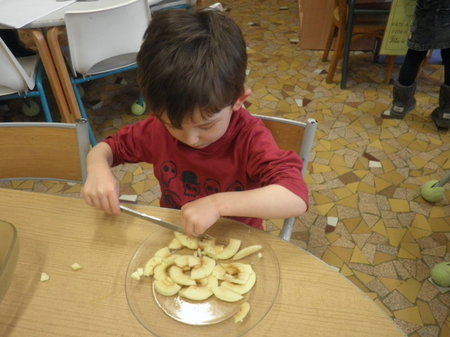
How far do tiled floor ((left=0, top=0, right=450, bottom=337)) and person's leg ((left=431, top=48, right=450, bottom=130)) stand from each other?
0.18 feet

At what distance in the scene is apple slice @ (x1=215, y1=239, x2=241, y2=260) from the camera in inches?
22.6

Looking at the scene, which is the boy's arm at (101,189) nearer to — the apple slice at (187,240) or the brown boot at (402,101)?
the apple slice at (187,240)

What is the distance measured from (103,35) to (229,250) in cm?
134

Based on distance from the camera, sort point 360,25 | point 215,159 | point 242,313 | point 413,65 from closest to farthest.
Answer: point 242,313 → point 215,159 → point 413,65 → point 360,25

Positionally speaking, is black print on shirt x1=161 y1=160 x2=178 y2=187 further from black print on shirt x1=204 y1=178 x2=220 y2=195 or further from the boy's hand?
the boy's hand

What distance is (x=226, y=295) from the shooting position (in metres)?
0.52

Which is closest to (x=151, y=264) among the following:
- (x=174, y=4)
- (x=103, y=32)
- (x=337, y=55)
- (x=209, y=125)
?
(x=209, y=125)

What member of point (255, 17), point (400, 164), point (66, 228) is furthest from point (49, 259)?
point (255, 17)

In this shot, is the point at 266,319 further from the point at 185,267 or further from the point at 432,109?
the point at 432,109

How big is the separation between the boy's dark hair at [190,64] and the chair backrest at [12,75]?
1.19 metres

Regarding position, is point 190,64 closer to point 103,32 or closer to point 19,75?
point 103,32

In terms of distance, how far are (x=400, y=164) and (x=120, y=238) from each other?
1.60 m

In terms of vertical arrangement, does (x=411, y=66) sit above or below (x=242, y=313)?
A: below

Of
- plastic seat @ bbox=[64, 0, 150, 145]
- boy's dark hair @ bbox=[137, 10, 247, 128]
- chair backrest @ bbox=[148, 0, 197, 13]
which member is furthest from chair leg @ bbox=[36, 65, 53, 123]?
boy's dark hair @ bbox=[137, 10, 247, 128]
